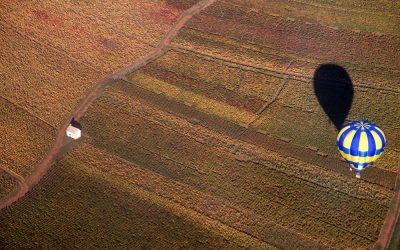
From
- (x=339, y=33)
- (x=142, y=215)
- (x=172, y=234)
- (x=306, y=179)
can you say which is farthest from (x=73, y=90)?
(x=339, y=33)

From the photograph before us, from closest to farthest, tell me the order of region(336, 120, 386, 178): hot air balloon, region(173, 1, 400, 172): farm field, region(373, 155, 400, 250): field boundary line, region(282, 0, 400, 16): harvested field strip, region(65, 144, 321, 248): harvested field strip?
region(373, 155, 400, 250): field boundary line, region(336, 120, 386, 178): hot air balloon, region(65, 144, 321, 248): harvested field strip, region(173, 1, 400, 172): farm field, region(282, 0, 400, 16): harvested field strip

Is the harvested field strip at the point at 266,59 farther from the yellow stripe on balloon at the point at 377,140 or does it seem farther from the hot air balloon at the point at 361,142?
the yellow stripe on balloon at the point at 377,140

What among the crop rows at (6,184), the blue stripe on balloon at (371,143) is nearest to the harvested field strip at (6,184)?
the crop rows at (6,184)

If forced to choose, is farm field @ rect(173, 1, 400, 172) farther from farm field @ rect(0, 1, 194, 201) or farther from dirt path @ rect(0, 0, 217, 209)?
farm field @ rect(0, 1, 194, 201)

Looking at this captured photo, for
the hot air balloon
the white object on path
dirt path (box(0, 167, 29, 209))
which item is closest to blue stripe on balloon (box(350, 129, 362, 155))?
the hot air balloon

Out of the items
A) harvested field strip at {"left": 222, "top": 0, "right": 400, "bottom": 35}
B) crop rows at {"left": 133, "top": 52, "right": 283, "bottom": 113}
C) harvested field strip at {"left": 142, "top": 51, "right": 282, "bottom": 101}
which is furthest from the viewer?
harvested field strip at {"left": 222, "top": 0, "right": 400, "bottom": 35}

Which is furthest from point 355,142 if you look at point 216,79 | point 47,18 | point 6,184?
point 47,18

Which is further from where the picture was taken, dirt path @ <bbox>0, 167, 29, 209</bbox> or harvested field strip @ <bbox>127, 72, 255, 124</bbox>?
harvested field strip @ <bbox>127, 72, 255, 124</bbox>

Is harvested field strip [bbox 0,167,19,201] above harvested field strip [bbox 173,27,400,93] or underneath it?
underneath

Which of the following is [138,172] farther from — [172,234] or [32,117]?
[32,117]
